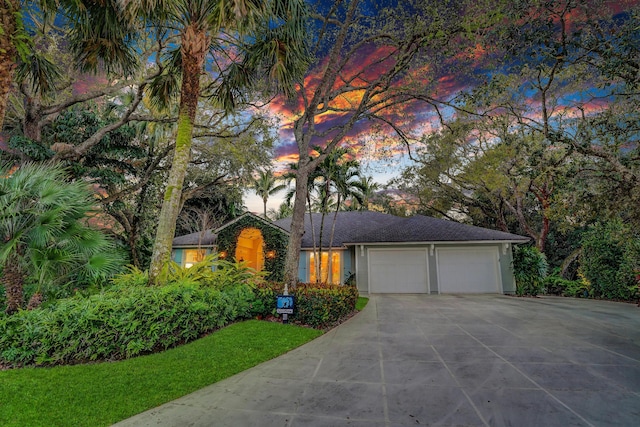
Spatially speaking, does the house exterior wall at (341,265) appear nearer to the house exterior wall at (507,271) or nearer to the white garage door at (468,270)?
the white garage door at (468,270)

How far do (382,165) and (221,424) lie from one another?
12155mm

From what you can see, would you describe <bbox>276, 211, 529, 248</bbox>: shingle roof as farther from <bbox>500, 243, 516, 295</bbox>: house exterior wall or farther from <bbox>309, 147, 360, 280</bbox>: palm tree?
<bbox>309, 147, 360, 280</bbox>: palm tree

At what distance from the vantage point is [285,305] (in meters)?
7.11

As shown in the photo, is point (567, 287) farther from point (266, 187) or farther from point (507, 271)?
point (266, 187)

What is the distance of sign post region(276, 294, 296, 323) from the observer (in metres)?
7.07

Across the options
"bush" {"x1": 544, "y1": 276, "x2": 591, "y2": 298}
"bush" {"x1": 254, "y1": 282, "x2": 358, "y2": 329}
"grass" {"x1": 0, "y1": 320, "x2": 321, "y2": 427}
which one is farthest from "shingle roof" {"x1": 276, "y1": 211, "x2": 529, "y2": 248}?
"grass" {"x1": 0, "y1": 320, "x2": 321, "y2": 427}

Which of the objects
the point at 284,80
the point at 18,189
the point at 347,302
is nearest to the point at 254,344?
the point at 347,302

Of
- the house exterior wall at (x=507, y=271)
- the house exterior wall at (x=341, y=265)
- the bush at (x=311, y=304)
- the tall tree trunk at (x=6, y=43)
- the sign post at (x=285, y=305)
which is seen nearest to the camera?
the tall tree trunk at (x=6, y=43)

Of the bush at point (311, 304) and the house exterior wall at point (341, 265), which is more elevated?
the house exterior wall at point (341, 265)

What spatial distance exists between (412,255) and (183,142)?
39.9 ft

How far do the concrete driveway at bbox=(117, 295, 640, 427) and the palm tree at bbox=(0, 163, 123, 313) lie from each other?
3.62 meters

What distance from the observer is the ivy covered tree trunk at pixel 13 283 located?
16.5 ft

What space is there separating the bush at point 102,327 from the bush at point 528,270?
14.7 meters

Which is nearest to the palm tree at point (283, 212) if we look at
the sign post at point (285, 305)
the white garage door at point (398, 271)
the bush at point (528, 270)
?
the white garage door at point (398, 271)
